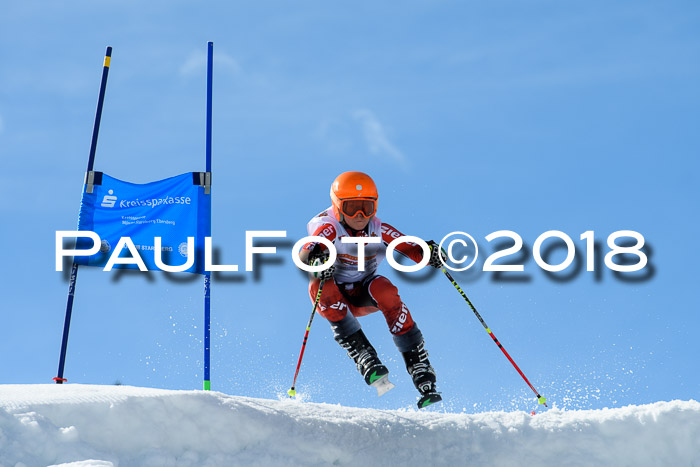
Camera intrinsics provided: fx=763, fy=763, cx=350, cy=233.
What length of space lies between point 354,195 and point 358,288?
880 millimetres

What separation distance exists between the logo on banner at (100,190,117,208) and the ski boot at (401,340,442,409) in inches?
171

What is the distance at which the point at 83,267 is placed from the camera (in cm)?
911

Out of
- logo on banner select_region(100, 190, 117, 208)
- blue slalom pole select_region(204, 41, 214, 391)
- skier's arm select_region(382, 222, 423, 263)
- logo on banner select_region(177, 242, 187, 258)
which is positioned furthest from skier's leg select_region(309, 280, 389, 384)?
logo on banner select_region(100, 190, 117, 208)

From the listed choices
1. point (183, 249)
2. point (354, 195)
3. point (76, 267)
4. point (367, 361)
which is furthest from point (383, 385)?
point (76, 267)

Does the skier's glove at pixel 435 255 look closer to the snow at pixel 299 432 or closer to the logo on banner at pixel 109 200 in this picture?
the snow at pixel 299 432

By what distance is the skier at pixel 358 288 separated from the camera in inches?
267

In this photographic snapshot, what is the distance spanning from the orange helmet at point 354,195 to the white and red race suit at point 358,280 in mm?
158

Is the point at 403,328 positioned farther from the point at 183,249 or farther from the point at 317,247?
the point at 183,249

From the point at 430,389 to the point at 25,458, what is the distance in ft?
11.2

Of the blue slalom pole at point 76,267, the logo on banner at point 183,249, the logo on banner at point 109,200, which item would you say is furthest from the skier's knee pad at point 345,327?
the logo on banner at point 109,200

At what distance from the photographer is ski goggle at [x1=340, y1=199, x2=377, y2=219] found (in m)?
7.04

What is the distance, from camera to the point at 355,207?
705 centimetres

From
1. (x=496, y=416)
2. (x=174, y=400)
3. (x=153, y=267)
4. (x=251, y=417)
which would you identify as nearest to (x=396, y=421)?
(x=496, y=416)

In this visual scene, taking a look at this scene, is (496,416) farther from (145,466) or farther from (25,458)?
(25,458)
